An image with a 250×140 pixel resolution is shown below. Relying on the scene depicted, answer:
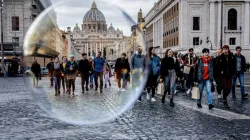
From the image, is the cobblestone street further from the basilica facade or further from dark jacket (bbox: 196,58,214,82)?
the basilica facade

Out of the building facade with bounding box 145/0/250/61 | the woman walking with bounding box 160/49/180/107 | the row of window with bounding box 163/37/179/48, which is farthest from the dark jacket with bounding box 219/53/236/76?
the row of window with bounding box 163/37/179/48

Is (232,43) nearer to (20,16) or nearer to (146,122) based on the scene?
(20,16)

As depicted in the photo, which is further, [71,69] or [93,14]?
[71,69]

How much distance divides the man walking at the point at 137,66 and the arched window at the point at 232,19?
5073cm

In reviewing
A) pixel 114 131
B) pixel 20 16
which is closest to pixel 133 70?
pixel 114 131

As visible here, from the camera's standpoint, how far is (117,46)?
37.7 feet

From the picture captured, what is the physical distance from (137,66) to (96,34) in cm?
217

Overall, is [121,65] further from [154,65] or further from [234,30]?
[234,30]

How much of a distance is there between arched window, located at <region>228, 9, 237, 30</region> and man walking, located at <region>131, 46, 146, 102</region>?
50.7m

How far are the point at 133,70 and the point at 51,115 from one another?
358 centimetres

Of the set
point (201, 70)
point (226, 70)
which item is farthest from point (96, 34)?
point (226, 70)

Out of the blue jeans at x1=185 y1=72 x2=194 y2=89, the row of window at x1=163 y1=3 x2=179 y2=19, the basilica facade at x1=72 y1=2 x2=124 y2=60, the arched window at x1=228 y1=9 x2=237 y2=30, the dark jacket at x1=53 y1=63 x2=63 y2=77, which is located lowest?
the blue jeans at x1=185 y1=72 x2=194 y2=89

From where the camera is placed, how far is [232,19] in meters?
62.4

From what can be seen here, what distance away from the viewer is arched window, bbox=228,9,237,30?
6222 cm
